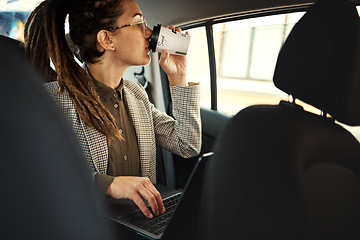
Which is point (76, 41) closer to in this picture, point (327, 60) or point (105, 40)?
point (105, 40)

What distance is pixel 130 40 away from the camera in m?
1.35

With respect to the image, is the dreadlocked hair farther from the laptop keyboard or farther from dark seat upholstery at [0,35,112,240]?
dark seat upholstery at [0,35,112,240]

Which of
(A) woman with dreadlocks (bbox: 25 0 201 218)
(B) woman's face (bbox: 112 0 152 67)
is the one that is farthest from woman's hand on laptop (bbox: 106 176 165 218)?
(B) woman's face (bbox: 112 0 152 67)

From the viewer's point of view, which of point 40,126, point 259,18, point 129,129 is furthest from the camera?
point 259,18

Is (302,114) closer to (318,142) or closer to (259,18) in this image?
(318,142)

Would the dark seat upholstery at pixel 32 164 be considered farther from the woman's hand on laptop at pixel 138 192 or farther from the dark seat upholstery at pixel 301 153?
the woman's hand on laptop at pixel 138 192

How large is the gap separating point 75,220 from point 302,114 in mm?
581

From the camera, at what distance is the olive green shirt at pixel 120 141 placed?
135 cm

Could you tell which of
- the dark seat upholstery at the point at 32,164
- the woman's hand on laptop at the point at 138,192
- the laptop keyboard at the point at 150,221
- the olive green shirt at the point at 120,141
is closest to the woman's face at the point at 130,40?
the olive green shirt at the point at 120,141

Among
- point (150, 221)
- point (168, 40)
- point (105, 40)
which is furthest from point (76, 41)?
point (150, 221)

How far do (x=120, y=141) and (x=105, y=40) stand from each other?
40 centimetres

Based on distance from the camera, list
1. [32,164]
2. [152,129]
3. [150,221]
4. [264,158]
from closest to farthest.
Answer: [32,164] < [264,158] < [150,221] < [152,129]

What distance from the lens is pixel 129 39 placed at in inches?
53.2

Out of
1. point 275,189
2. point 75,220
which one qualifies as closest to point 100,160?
point 275,189
